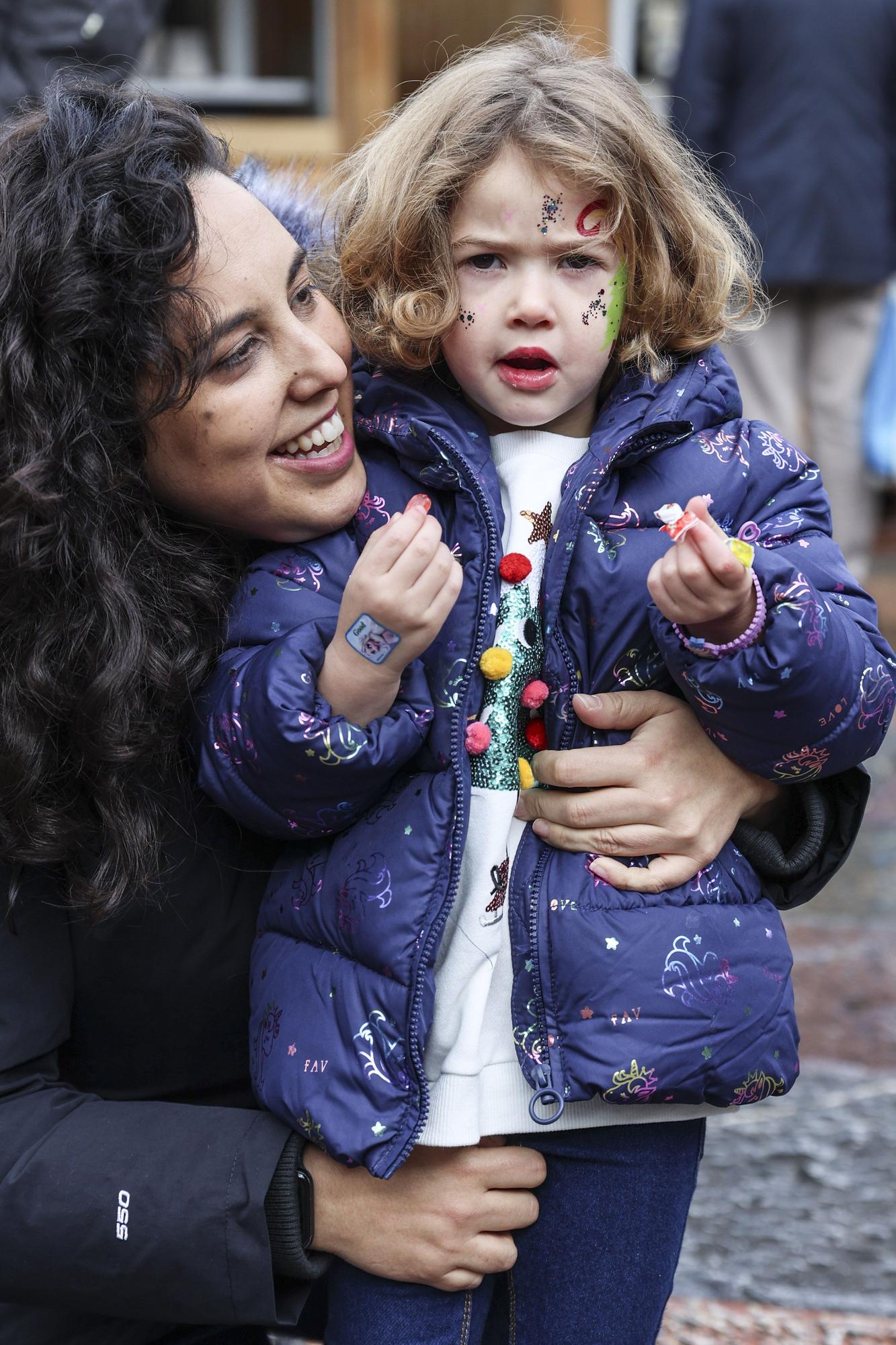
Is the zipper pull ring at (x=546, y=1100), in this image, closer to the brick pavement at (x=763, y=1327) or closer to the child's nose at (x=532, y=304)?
the child's nose at (x=532, y=304)

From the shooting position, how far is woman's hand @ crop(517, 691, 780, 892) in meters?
1.65

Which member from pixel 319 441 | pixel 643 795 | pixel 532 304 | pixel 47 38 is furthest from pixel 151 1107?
pixel 47 38

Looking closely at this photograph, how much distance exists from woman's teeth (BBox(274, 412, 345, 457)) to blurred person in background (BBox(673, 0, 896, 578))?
3862 mm

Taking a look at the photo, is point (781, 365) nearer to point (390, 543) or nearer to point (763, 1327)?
point (763, 1327)

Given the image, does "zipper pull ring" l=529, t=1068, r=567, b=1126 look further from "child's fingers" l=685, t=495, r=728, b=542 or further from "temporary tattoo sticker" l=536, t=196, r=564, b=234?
"temporary tattoo sticker" l=536, t=196, r=564, b=234

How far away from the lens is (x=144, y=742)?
1.62m

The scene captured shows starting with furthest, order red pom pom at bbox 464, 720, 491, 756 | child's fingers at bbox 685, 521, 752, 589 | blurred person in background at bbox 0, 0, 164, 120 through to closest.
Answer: blurred person in background at bbox 0, 0, 164, 120, red pom pom at bbox 464, 720, 491, 756, child's fingers at bbox 685, 521, 752, 589

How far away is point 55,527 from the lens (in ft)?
5.10

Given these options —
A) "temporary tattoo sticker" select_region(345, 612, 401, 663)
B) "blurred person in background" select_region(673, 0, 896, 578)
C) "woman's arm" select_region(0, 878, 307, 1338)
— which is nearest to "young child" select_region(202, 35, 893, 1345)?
"temporary tattoo sticker" select_region(345, 612, 401, 663)

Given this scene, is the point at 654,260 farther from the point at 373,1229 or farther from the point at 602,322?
the point at 373,1229

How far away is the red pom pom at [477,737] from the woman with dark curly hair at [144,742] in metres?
0.11

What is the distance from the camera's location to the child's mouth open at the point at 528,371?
1729 mm

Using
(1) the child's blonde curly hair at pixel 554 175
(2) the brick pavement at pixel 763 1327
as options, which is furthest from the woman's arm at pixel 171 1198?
(2) the brick pavement at pixel 763 1327

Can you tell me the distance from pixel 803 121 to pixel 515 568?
427 cm
